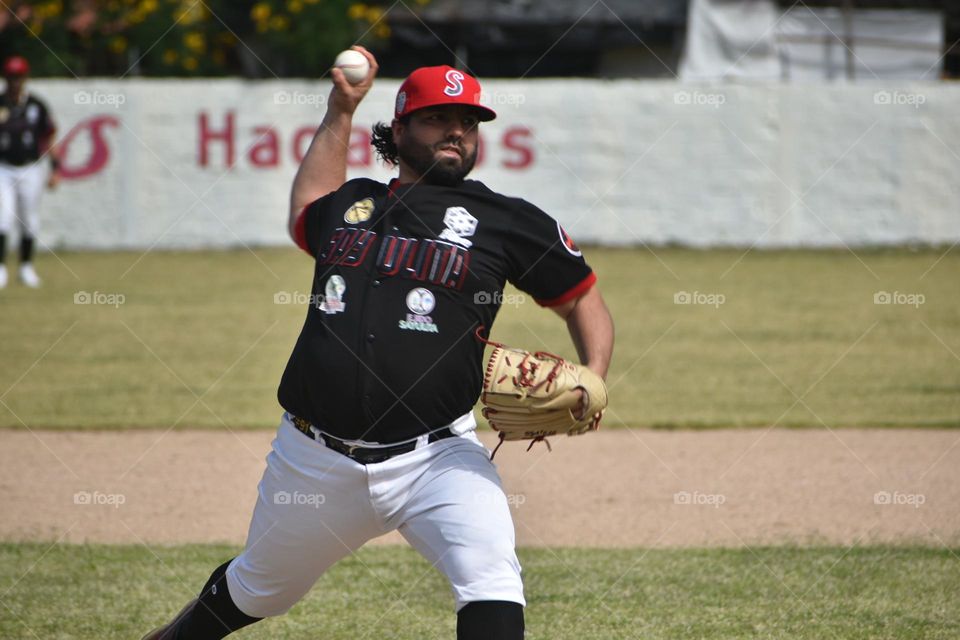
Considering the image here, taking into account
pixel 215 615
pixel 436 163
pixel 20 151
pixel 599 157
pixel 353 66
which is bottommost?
pixel 599 157

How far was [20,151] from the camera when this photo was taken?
1416 centimetres

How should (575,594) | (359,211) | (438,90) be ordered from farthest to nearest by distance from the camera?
(575,594), (359,211), (438,90)

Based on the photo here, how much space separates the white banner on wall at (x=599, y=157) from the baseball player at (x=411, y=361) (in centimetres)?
1507

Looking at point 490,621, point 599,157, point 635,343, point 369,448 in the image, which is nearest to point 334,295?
point 369,448

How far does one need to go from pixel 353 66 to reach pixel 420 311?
871 mm

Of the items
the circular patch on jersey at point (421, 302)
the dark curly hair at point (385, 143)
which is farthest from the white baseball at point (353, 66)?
the circular patch on jersey at point (421, 302)

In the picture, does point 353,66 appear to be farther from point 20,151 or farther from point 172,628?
point 20,151

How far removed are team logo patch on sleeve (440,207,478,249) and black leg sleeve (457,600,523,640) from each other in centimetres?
105

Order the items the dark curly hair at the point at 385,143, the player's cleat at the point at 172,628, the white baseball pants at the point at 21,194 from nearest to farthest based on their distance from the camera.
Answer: the player's cleat at the point at 172,628, the dark curly hair at the point at 385,143, the white baseball pants at the point at 21,194

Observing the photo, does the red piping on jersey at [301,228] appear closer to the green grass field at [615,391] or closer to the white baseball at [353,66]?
the white baseball at [353,66]

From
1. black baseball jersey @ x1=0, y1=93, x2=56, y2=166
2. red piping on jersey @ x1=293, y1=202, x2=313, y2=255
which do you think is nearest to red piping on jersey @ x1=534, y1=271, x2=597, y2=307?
red piping on jersey @ x1=293, y1=202, x2=313, y2=255

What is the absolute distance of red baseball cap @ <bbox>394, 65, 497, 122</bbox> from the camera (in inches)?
142

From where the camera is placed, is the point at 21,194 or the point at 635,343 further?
the point at 21,194

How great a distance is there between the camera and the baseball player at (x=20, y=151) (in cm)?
1413
